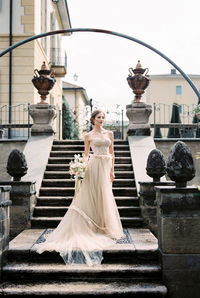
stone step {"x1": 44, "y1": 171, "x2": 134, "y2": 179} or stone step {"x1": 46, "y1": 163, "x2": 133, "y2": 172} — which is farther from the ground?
stone step {"x1": 46, "y1": 163, "x2": 133, "y2": 172}

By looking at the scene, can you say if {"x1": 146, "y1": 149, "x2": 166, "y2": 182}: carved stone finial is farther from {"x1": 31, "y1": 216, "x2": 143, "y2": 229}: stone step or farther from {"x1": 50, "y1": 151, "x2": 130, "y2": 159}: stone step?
{"x1": 50, "y1": 151, "x2": 130, "y2": 159}: stone step

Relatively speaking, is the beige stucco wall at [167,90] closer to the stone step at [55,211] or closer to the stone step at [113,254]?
the stone step at [55,211]

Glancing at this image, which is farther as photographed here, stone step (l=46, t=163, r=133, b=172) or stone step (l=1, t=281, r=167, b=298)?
stone step (l=46, t=163, r=133, b=172)

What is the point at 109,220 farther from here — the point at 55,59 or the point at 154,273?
the point at 55,59

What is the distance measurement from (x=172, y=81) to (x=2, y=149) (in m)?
36.7

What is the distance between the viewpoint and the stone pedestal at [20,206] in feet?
22.6

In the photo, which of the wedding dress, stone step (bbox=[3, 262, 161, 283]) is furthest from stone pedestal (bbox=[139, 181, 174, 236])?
stone step (bbox=[3, 262, 161, 283])

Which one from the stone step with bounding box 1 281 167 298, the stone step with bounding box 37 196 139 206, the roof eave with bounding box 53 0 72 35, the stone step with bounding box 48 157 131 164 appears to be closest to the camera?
the stone step with bounding box 1 281 167 298

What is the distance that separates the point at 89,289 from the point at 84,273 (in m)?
0.30

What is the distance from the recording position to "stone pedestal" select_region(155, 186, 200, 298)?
4719 mm

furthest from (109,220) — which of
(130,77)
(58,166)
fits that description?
(130,77)

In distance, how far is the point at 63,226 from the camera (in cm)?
579

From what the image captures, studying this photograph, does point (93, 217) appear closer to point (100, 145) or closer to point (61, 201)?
point (100, 145)

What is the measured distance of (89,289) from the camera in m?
4.52
